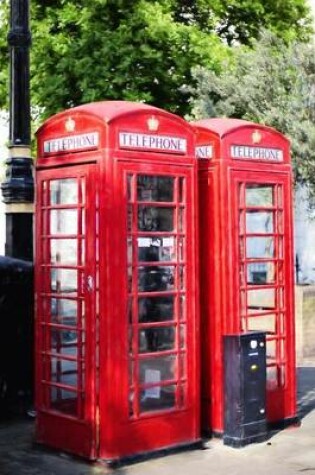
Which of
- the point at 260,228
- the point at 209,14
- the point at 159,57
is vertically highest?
the point at 209,14

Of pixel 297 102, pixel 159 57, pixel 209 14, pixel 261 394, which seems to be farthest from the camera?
pixel 209 14

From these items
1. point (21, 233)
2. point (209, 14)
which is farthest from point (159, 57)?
point (21, 233)

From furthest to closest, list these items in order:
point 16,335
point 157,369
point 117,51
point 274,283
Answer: point 117,51 → point 16,335 → point 274,283 → point 157,369

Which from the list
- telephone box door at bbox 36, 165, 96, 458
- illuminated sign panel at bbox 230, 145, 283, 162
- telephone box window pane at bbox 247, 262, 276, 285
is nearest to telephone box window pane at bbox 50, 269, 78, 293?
telephone box door at bbox 36, 165, 96, 458

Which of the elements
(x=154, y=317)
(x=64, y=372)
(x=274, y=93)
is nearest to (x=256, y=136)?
(x=154, y=317)

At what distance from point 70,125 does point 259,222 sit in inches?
82.9

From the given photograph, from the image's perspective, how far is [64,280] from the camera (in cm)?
663

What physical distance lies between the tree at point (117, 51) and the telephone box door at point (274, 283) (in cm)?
1149

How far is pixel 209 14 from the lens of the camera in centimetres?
2123

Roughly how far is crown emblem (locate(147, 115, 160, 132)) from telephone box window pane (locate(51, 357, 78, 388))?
6.59 feet

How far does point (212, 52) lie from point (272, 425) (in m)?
13.0

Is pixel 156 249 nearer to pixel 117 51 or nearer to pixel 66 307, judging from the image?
pixel 66 307

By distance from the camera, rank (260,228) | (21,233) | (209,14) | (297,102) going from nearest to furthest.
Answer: (260,228), (21,233), (297,102), (209,14)

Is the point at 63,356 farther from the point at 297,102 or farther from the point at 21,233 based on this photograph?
the point at 297,102
